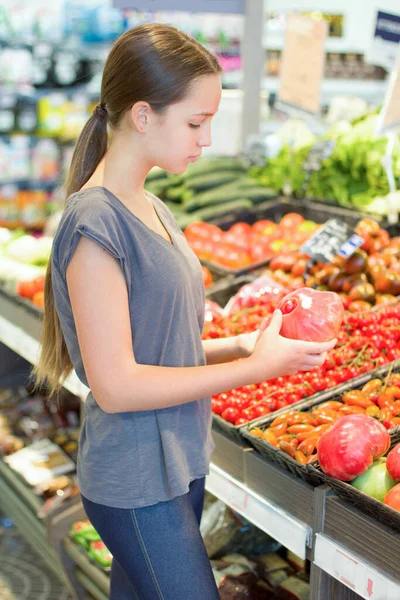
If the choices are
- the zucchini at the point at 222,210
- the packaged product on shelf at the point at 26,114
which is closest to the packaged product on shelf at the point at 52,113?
the packaged product on shelf at the point at 26,114

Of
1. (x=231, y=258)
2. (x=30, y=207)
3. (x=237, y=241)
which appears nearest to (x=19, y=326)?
(x=231, y=258)

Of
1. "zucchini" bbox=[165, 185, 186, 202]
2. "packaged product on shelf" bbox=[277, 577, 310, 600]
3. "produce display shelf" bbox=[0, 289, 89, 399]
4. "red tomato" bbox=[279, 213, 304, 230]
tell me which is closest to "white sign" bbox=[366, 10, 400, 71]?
"red tomato" bbox=[279, 213, 304, 230]

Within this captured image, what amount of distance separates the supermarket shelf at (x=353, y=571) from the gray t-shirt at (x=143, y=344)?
1.02 feet

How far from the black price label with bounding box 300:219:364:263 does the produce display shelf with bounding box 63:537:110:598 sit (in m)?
1.29

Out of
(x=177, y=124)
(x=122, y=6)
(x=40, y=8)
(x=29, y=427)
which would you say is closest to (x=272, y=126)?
(x=40, y=8)

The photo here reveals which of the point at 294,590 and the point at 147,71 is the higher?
the point at 147,71

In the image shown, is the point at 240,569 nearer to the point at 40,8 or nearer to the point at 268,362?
the point at 268,362

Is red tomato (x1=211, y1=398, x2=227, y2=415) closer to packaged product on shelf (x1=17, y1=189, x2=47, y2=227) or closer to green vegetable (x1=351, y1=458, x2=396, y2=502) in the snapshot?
green vegetable (x1=351, y1=458, x2=396, y2=502)

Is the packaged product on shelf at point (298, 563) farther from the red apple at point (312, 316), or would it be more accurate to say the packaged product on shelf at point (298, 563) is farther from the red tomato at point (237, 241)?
the red tomato at point (237, 241)

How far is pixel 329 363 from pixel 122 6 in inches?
89.4

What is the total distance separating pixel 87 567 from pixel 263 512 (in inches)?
38.4

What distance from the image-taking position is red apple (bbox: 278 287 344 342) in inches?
57.8

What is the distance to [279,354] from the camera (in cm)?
140

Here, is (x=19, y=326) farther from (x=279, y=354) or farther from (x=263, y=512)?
(x=279, y=354)
